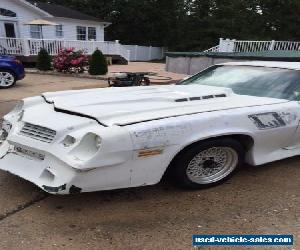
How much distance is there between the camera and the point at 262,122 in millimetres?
3518

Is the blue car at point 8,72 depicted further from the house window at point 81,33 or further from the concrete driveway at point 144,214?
the house window at point 81,33

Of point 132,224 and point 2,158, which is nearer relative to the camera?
point 132,224

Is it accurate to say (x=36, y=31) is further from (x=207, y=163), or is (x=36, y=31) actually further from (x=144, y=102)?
(x=207, y=163)

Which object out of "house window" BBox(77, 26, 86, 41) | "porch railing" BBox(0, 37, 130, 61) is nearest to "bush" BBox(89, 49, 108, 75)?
"porch railing" BBox(0, 37, 130, 61)

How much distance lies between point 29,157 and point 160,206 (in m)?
1.24

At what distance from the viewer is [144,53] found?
33.5 m

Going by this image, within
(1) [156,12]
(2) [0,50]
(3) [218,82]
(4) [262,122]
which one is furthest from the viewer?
(1) [156,12]

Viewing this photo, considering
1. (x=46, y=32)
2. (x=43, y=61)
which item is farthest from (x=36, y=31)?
(x=43, y=61)

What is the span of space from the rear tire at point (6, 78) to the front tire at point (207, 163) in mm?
8772

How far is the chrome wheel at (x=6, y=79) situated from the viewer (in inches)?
419

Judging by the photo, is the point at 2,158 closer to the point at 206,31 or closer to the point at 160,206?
the point at 160,206

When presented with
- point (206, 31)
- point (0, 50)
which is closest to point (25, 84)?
point (0, 50)

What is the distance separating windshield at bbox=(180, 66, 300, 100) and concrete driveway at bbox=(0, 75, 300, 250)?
986 mm

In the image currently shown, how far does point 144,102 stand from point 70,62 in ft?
39.9
